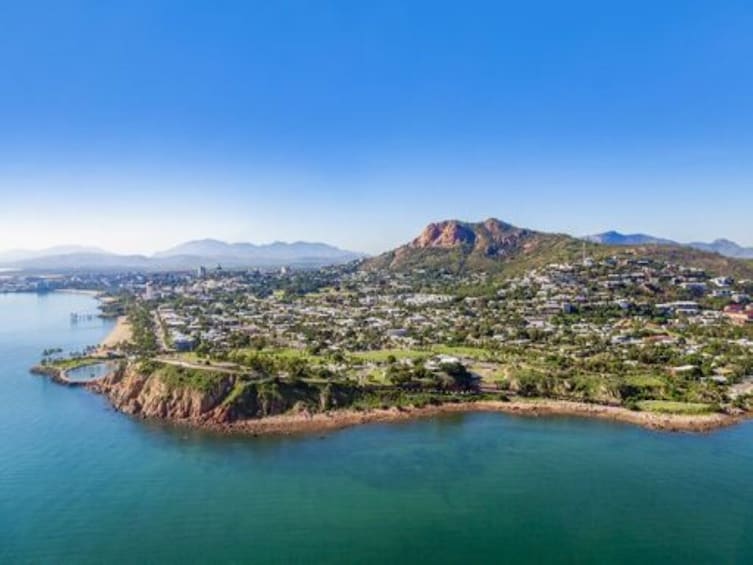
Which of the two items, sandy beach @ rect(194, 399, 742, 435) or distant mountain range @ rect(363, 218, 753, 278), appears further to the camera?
distant mountain range @ rect(363, 218, 753, 278)

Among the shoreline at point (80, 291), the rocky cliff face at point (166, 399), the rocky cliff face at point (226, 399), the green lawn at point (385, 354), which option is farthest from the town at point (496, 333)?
the shoreline at point (80, 291)

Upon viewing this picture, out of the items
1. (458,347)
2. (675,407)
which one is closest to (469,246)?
(458,347)

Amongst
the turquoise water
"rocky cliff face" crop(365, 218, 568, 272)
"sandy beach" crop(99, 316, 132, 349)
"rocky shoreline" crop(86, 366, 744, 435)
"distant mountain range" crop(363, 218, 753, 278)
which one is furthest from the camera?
"rocky cliff face" crop(365, 218, 568, 272)

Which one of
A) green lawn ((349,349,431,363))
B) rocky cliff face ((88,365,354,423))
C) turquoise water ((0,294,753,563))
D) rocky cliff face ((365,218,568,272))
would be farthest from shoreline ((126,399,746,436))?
rocky cliff face ((365,218,568,272))

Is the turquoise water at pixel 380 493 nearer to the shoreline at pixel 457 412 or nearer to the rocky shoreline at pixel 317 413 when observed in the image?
the shoreline at pixel 457 412

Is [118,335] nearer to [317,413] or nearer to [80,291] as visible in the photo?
[317,413]

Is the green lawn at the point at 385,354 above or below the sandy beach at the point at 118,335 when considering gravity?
above

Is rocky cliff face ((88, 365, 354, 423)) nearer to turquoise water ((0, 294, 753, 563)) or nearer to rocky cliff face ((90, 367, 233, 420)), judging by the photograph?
rocky cliff face ((90, 367, 233, 420))
